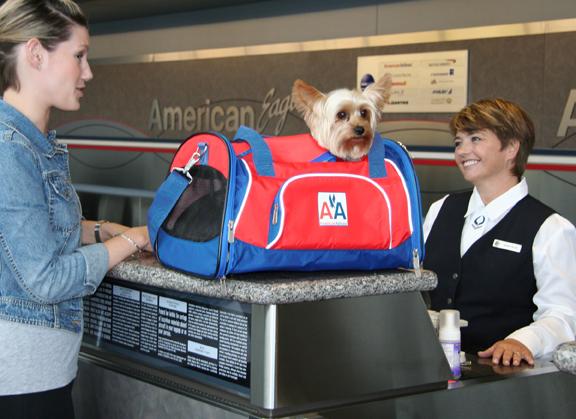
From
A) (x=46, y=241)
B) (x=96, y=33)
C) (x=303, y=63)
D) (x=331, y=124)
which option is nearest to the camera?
(x=46, y=241)

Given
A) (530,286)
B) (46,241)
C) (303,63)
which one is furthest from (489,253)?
(303,63)

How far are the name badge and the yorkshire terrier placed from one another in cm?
59

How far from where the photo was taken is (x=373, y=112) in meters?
2.38

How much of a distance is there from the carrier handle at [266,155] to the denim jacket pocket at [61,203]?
1.14 ft

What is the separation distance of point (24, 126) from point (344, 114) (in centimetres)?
86

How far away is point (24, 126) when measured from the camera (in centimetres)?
170

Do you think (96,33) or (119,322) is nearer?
(119,322)

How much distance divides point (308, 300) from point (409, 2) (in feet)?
16.3

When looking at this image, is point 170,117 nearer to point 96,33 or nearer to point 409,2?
point 96,33

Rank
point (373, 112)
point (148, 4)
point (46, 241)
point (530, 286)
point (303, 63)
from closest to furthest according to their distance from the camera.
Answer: point (46, 241) < point (373, 112) < point (530, 286) < point (303, 63) < point (148, 4)

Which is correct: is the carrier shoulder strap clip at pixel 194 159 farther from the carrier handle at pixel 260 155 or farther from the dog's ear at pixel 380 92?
the dog's ear at pixel 380 92

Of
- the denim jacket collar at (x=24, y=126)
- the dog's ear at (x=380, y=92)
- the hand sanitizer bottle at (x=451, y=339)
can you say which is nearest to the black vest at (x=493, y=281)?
the dog's ear at (x=380, y=92)

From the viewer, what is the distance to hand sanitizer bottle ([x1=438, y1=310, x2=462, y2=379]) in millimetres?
1888

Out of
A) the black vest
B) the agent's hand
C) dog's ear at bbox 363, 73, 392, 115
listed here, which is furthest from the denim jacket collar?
the black vest
